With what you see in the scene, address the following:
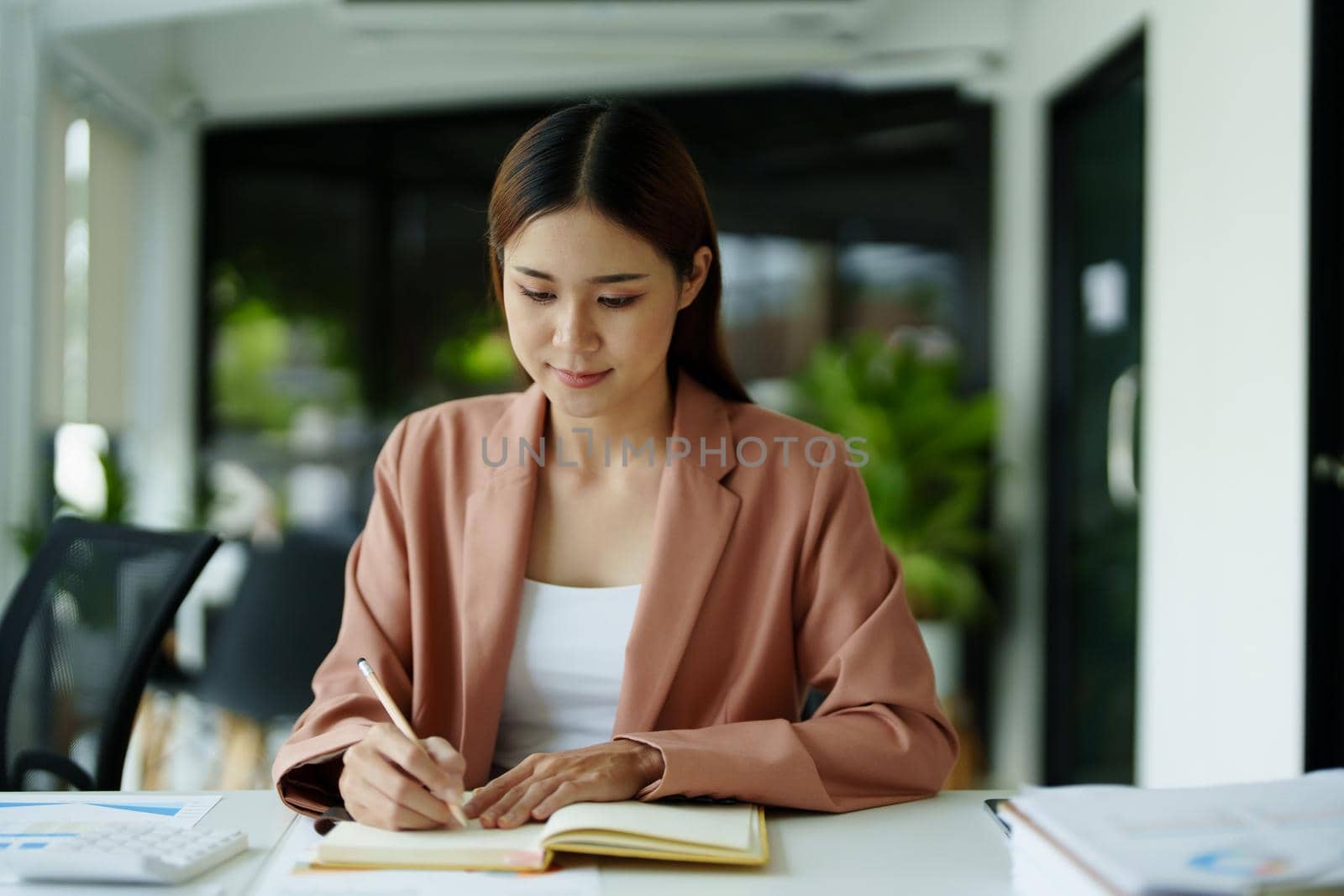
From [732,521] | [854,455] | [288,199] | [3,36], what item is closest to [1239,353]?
[854,455]

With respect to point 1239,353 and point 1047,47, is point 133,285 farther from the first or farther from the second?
point 1239,353

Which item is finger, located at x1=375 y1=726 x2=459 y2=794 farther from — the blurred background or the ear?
the blurred background

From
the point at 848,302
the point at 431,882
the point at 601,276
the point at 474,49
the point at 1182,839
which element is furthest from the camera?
the point at 848,302

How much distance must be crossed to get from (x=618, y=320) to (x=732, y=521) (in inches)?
11.9

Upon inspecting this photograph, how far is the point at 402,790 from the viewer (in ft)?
3.57

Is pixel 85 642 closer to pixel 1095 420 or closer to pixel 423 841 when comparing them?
pixel 423 841

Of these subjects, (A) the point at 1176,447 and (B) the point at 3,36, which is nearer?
(A) the point at 1176,447

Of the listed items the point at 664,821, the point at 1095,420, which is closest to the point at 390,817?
the point at 664,821

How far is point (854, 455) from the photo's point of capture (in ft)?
5.36

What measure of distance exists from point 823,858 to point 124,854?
0.63m

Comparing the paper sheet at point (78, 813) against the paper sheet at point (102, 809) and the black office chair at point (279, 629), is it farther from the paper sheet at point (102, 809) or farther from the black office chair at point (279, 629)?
the black office chair at point (279, 629)

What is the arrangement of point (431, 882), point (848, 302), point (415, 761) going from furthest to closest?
1. point (848, 302)
2. point (415, 761)
3. point (431, 882)

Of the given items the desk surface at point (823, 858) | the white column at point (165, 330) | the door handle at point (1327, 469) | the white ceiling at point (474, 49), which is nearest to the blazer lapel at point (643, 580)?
the desk surface at point (823, 858)

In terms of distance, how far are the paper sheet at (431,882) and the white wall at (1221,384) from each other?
6.49 feet
